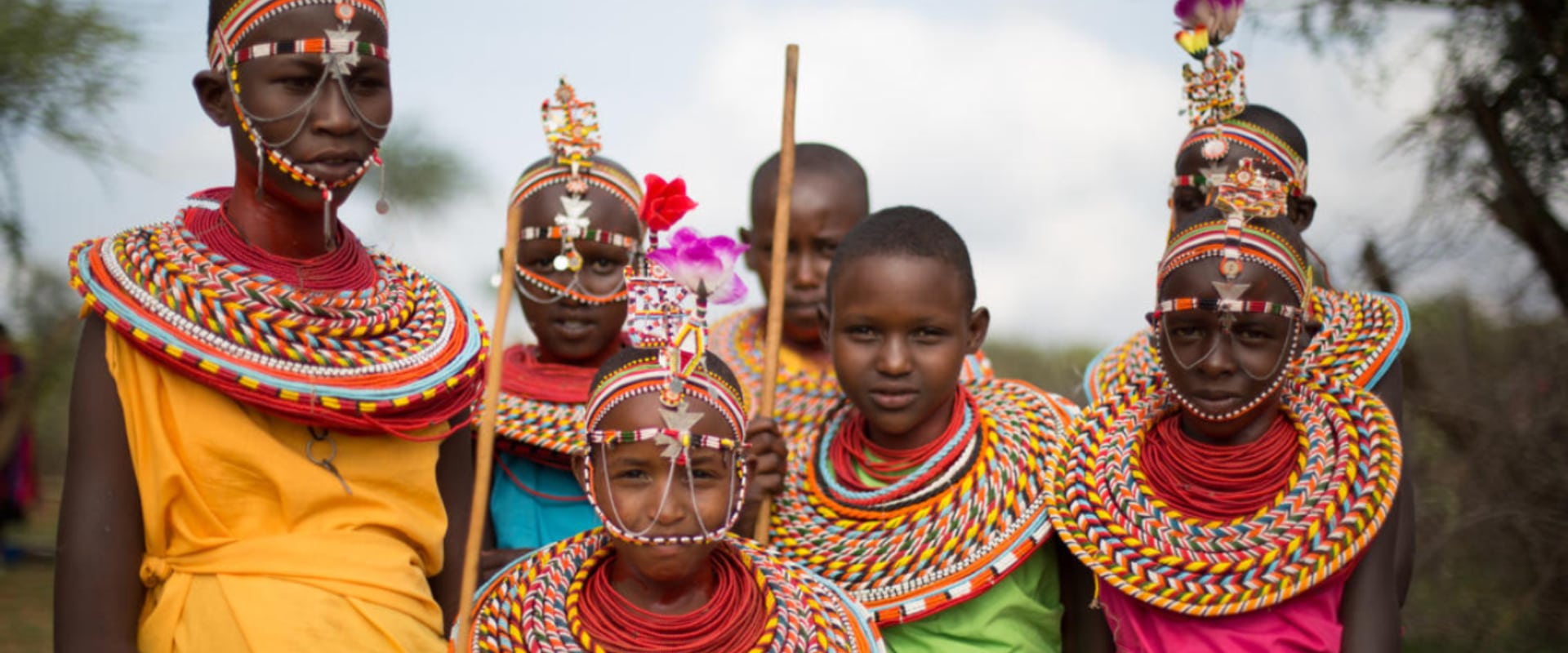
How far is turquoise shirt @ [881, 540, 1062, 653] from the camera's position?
3.99 metres

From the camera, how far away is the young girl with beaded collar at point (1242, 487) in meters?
3.60

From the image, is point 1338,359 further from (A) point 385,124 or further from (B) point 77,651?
(B) point 77,651

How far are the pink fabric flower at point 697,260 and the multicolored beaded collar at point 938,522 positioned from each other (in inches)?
33.7

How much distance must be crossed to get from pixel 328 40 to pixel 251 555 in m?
1.14

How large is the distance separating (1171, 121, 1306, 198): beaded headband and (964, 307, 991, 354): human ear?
801mm

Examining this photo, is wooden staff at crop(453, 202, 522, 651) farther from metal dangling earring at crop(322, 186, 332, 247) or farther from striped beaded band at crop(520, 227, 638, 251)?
Result: striped beaded band at crop(520, 227, 638, 251)

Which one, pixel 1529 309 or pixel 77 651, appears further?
pixel 1529 309

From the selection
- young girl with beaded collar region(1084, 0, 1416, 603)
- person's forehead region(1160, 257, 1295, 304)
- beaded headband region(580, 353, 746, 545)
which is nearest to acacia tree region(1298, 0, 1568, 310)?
young girl with beaded collar region(1084, 0, 1416, 603)

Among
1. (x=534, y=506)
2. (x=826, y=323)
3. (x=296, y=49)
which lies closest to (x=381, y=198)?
(x=296, y=49)

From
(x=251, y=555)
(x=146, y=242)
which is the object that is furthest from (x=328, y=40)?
(x=251, y=555)

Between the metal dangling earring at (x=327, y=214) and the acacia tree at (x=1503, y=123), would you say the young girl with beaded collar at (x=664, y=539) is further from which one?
the acacia tree at (x=1503, y=123)

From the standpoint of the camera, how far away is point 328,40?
331 cm

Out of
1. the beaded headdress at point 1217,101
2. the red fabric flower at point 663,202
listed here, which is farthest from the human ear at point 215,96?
the beaded headdress at point 1217,101

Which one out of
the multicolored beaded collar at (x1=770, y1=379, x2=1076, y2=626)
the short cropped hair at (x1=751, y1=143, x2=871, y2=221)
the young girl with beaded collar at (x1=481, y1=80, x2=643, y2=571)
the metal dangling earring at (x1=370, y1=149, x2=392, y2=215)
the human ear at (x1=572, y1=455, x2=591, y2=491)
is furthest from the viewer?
the short cropped hair at (x1=751, y1=143, x2=871, y2=221)
